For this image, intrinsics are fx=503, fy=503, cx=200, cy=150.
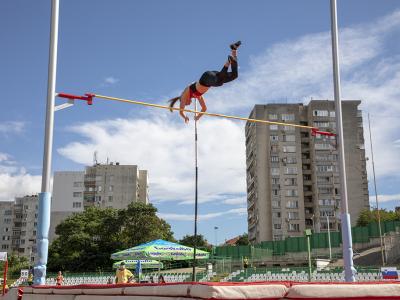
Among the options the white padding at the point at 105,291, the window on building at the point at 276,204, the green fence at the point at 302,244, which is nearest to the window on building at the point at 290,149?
the window on building at the point at 276,204

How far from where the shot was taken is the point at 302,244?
170 ft

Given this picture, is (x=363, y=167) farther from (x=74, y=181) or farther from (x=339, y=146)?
(x=339, y=146)

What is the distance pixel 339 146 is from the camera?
509 inches

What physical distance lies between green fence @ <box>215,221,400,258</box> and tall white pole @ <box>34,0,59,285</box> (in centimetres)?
4026

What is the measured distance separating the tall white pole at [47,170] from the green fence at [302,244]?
40.3m

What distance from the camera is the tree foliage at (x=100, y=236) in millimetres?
52562

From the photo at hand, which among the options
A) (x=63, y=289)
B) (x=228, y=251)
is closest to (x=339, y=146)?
(x=63, y=289)

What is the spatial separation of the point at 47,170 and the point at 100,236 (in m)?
47.3

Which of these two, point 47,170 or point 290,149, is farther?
point 290,149

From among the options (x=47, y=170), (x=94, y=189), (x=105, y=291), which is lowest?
(x=105, y=291)

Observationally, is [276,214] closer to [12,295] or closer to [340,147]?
[340,147]

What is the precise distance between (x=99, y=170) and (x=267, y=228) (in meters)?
31.0

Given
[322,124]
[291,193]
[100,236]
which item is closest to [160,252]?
[100,236]

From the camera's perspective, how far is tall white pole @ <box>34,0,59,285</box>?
9430 millimetres
